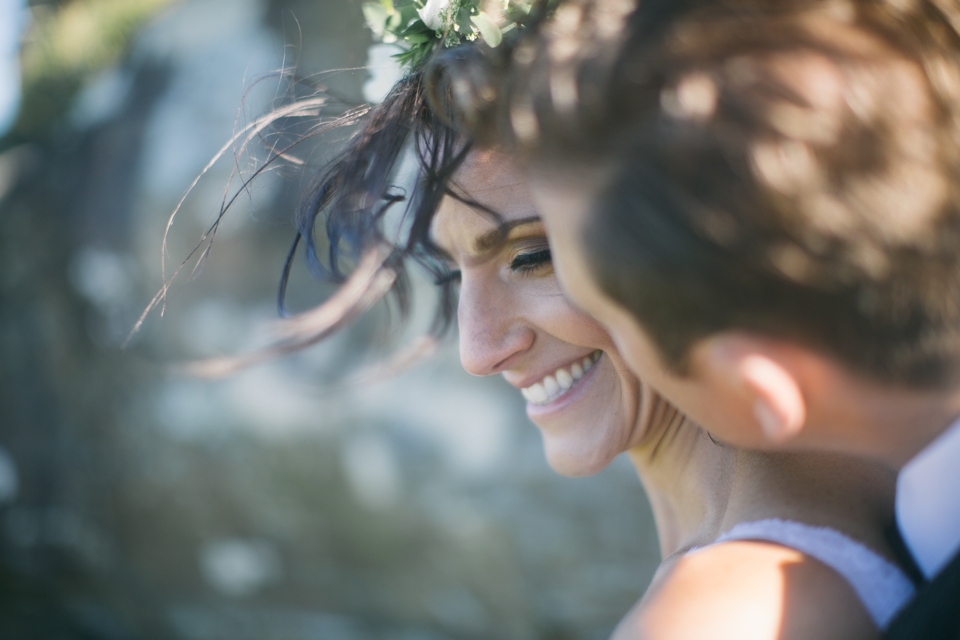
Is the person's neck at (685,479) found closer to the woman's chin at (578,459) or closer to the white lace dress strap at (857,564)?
the woman's chin at (578,459)

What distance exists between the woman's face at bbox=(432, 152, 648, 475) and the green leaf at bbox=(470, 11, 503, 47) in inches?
7.6

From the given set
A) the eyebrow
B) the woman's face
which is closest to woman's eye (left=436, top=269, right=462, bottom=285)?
the woman's face

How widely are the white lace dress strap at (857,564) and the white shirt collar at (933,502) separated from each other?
0.13 feet

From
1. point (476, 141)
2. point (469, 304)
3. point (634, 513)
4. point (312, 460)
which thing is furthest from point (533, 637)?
point (476, 141)

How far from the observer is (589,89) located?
89 centimetres

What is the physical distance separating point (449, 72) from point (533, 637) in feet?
11.9

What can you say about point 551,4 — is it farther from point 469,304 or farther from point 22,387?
point 22,387

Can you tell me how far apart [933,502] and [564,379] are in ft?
2.53

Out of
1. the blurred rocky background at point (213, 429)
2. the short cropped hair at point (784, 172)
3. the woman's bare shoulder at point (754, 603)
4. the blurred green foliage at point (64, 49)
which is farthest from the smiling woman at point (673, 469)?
the blurred green foliage at point (64, 49)

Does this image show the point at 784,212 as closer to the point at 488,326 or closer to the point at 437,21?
the point at 488,326

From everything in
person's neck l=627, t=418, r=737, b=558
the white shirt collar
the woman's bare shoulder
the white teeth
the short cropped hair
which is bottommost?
person's neck l=627, t=418, r=737, b=558

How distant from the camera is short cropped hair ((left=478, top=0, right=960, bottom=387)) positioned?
0.80m

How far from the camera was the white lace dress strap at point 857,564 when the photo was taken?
3.23 feet

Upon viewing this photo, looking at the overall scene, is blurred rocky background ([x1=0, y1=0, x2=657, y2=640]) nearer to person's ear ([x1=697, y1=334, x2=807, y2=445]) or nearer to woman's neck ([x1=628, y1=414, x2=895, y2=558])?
woman's neck ([x1=628, y1=414, x2=895, y2=558])
